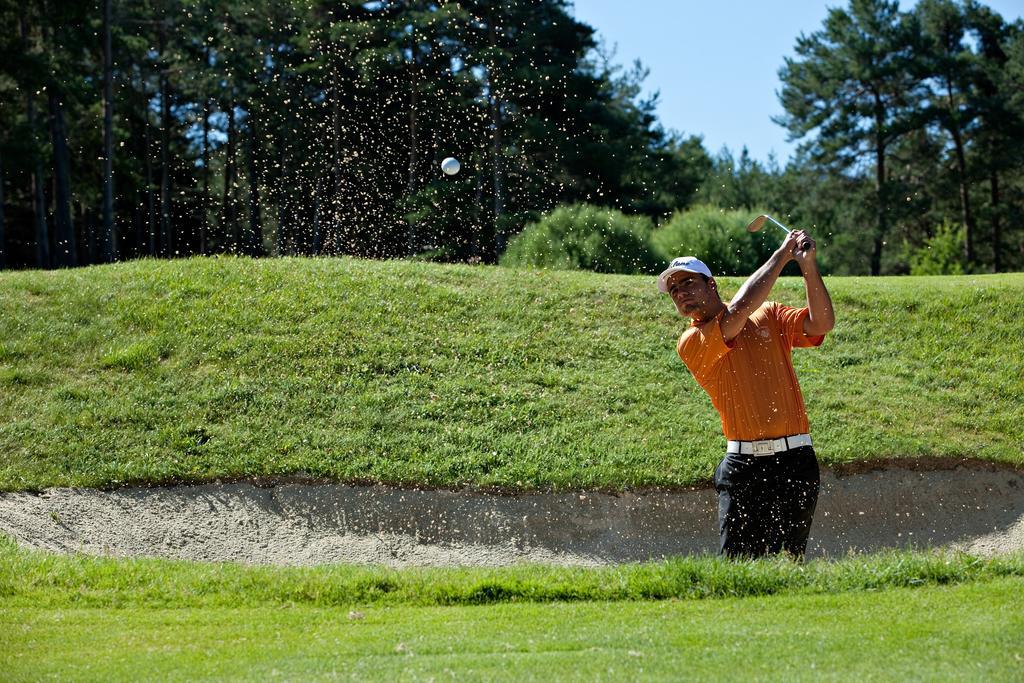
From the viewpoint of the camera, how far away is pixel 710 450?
10.5 metres

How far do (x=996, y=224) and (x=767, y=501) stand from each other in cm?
3894

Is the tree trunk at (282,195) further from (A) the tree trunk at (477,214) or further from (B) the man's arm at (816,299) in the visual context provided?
Result: (B) the man's arm at (816,299)

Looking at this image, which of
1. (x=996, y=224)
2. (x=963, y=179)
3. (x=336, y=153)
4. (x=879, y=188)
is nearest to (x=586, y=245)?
(x=336, y=153)

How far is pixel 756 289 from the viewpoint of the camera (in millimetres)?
5027

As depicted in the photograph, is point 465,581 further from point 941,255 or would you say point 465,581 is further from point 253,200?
point 253,200

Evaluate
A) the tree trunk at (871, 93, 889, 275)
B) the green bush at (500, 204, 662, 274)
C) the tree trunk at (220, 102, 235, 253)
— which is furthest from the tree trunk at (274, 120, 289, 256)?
the tree trunk at (871, 93, 889, 275)

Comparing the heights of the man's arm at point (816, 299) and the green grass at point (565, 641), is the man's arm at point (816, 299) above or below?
above

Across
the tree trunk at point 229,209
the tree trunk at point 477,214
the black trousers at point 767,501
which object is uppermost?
the tree trunk at point 229,209

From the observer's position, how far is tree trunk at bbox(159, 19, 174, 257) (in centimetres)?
3891

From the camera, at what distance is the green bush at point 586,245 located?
19.3 metres

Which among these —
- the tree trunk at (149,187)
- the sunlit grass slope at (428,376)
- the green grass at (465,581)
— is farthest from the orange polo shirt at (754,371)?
the tree trunk at (149,187)

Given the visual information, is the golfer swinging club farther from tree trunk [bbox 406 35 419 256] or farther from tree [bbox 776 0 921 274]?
tree [bbox 776 0 921 274]

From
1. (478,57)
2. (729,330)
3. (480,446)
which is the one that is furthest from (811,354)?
(478,57)

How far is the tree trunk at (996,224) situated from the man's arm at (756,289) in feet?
120
